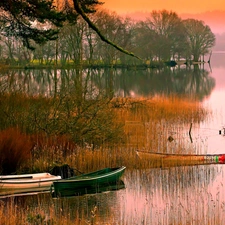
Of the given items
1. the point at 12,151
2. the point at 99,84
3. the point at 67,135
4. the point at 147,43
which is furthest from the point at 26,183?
the point at 147,43

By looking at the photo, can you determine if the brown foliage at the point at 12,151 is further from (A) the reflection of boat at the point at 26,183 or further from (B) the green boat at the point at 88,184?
(B) the green boat at the point at 88,184

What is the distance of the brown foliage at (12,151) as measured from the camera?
15477 mm

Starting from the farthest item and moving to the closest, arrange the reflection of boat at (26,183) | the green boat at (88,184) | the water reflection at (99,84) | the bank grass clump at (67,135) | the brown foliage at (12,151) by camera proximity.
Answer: the water reflection at (99,84), the bank grass clump at (67,135), the brown foliage at (12,151), the green boat at (88,184), the reflection of boat at (26,183)

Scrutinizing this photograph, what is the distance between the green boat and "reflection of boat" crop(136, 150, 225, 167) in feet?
8.32

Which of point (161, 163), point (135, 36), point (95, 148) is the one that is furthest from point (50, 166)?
point (135, 36)

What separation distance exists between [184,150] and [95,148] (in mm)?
3297

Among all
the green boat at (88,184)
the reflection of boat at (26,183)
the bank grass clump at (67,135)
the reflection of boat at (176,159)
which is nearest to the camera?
the reflection of boat at (26,183)

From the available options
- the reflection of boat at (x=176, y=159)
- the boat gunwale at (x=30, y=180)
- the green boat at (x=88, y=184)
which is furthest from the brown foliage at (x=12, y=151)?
the reflection of boat at (x=176, y=159)

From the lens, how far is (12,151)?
15672 millimetres

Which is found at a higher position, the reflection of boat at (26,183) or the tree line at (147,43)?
the tree line at (147,43)

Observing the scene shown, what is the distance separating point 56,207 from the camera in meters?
13.3

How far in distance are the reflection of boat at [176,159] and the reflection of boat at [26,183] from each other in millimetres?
3815

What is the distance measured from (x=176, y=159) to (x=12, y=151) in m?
4.99

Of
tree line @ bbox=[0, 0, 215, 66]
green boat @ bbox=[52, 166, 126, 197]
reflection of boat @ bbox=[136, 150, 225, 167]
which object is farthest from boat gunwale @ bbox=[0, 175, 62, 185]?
tree line @ bbox=[0, 0, 215, 66]
